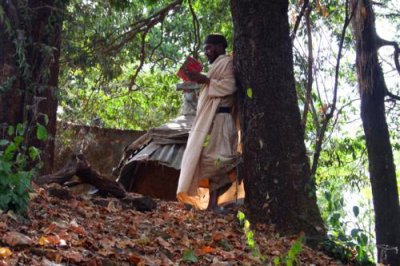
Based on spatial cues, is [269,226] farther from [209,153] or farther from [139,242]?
[139,242]

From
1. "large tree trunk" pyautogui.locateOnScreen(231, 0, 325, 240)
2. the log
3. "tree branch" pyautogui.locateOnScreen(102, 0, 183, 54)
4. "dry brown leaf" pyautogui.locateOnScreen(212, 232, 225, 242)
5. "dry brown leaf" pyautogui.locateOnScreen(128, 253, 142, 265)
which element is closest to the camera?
"dry brown leaf" pyautogui.locateOnScreen(128, 253, 142, 265)

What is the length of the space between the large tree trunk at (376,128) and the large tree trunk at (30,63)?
419 cm

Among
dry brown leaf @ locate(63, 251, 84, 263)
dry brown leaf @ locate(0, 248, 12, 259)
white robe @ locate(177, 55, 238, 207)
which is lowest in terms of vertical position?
dry brown leaf @ locate(63, 251, 84, 263)

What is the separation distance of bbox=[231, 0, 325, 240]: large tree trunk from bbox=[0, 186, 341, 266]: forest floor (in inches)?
9.6

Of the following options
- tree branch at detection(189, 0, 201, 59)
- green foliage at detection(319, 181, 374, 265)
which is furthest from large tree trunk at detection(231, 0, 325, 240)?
tree branch at detection(189, 0, 201, 59)

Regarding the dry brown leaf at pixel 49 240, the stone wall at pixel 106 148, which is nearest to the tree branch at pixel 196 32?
the stone wall at pixel 106 148

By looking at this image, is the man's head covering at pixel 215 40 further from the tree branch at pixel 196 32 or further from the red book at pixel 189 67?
the tree branch at pixel 196 32

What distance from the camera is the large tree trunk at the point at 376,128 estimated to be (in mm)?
9281

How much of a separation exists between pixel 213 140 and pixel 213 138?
2 centimetres

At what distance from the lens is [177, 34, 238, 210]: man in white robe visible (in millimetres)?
6618

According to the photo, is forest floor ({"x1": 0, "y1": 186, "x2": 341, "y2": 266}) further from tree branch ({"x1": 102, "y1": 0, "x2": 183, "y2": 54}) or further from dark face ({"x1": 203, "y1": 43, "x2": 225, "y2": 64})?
tree branch ({"x1": 102, "y1": 0, "x2": 183, "y2": 54})

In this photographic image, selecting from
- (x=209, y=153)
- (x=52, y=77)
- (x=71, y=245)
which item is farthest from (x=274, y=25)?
(x=71, y=245)

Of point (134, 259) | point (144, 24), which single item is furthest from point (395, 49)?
point (134, 259)

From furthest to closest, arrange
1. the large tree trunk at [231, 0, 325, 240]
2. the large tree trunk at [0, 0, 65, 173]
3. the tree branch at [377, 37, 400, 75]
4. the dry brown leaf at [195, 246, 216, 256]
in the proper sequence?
the tree branch at [377, 37, 400, 75] < the large tree trunk at [0, 0, 65, 173] < the large tree trunk at [231, 0, 325, 240] < the dry brown leaf at [195, 246, 216, 256]
